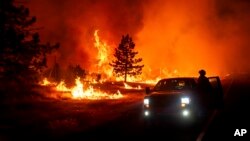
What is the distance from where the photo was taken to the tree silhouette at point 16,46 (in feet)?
43.7

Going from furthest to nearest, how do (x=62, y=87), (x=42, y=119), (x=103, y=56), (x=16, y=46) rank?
(x=103, y=56) → (x=62, y=87) → (x=42, y=119) → (x=16, y=46)

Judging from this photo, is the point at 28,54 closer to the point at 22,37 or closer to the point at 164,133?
the point at 22,37

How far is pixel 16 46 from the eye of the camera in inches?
531

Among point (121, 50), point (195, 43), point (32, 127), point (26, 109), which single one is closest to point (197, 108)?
point (32, 127)

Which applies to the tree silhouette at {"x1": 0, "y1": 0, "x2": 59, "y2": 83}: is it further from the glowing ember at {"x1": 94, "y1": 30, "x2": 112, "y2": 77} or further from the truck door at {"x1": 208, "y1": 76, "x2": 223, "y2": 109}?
the glowing ember at {"x1": 94, "y1": 30, "x2": 112, "y2": 77}

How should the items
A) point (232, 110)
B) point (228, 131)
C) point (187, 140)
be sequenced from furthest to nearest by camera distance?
A: point (232, 110) < point (228, 131) < point (187, 140)

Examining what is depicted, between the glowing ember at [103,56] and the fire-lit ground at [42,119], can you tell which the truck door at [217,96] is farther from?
the glowing ember at [103,56]

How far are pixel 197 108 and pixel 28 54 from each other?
20.4 feet

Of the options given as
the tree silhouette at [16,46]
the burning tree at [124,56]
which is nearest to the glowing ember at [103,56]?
the burning tree at [124,56]

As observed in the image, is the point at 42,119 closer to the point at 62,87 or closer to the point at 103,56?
the point at 62,87

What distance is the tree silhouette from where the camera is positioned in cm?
1332

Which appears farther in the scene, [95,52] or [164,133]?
[95,52]

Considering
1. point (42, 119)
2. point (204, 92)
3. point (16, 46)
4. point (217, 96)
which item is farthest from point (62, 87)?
point (16, 46)

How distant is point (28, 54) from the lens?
13664 millimetres
